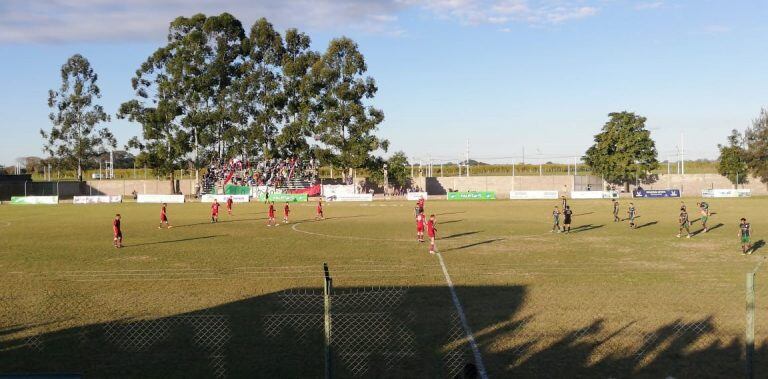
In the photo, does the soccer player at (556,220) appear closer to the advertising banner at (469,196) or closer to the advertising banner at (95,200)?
the advertising banner at (469,196)

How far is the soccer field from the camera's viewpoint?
11094mm

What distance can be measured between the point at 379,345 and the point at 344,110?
6770cm

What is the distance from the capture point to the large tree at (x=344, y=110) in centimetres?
7774

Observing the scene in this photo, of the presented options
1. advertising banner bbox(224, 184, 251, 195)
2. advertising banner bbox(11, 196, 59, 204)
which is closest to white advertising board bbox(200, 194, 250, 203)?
advertising banner bbox(224, 184, 251, 195)

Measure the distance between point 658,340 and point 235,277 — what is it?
13.1 meters

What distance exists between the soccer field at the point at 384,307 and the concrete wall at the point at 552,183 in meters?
58.4

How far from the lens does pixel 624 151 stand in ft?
272

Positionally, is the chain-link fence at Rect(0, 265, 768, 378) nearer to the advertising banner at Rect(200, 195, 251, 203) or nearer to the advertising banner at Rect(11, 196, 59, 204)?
the advertising banner at Rect(200, 195, 251, 203)

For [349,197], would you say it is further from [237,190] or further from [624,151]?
[624,151]

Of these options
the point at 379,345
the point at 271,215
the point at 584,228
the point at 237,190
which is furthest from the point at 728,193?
the point at 379,345

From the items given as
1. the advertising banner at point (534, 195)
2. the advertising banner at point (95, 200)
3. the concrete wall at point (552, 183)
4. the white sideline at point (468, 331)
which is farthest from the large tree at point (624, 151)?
the white sideline at point (468, 331)

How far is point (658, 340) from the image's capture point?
12.1m

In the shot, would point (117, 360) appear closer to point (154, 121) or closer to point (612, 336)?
point (612, 336)

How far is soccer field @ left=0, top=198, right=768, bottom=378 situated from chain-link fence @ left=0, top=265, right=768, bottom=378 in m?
0.06
